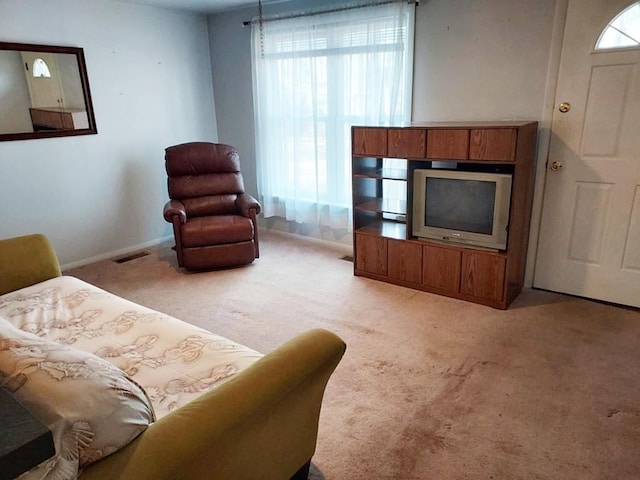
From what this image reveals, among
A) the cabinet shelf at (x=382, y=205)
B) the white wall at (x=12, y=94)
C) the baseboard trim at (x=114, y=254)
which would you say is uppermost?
the white wall at (x=12, y=94)

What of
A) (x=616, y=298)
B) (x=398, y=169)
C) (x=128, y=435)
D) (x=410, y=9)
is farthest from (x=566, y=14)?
(x=128, y=435)

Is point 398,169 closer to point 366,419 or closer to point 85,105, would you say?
point 366,419

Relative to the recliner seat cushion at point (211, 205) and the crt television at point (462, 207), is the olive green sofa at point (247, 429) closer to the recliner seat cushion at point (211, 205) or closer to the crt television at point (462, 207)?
the crt television at point (462, 207)

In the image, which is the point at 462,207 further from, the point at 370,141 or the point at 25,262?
the point at 25,262

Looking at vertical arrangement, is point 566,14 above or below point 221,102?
above

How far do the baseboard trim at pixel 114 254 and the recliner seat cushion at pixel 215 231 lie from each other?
992mm

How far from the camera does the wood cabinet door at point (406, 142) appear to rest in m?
3.19

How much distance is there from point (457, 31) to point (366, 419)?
2.82m

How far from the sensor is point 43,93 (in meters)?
3.79

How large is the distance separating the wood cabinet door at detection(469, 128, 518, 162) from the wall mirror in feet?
10.9

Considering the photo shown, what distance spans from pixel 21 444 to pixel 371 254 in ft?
10.3

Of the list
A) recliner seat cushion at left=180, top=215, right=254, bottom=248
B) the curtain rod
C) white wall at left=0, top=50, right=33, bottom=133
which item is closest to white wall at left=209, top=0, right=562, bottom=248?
the curtain rod

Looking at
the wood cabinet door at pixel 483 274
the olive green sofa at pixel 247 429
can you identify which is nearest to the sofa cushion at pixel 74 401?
the olive green sofa at pixel 247 429

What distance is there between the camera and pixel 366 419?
2.10 metres
